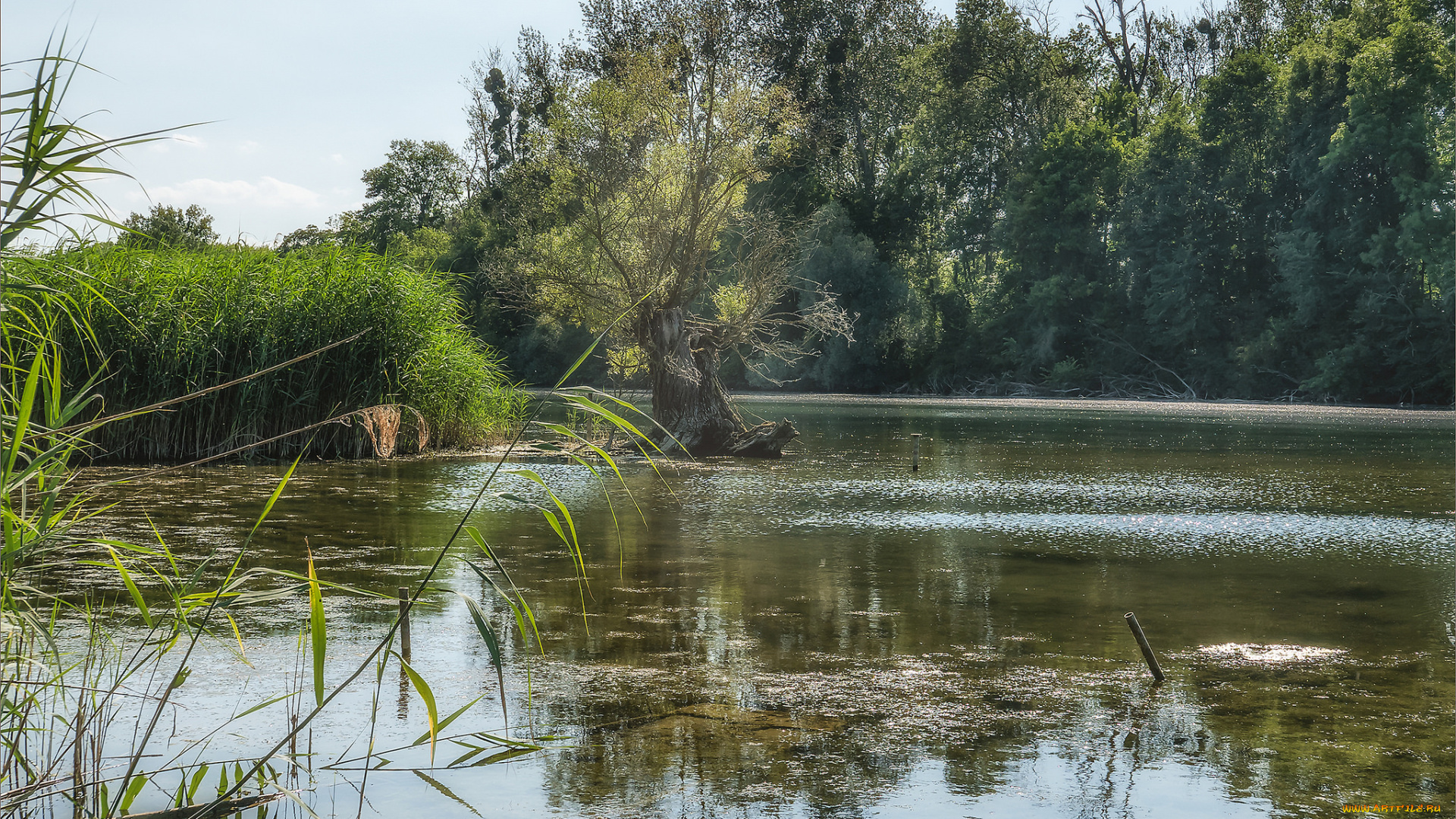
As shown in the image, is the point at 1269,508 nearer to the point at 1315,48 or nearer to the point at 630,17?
the point at 1315,48

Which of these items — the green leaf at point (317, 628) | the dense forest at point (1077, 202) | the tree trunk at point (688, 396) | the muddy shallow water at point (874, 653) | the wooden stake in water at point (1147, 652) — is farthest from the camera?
the dense forest at point (1077, 202)

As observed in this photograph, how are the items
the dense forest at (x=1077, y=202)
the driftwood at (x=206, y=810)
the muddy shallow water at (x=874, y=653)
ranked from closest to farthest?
the driftwood at (x=206, y=810) → the muddy shallow water at (x=874, y=653) → the dense forest at (x=1077, y=202)

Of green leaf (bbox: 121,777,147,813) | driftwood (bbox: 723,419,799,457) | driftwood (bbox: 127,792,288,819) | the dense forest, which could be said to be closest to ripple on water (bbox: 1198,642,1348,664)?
driftwood (bbox: 127,792,288,819)

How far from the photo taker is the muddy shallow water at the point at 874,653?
4918mm

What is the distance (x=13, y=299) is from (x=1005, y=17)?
198 feet

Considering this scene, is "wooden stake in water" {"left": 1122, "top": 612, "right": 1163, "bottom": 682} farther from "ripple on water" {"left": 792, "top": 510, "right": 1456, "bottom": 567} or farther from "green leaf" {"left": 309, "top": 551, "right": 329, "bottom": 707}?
"ripple on water" {"left": 792, "top": 510, "right": 1456, "bottom": 567}

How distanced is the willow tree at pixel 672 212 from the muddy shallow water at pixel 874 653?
8334 millimetres

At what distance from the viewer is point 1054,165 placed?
56594 mm

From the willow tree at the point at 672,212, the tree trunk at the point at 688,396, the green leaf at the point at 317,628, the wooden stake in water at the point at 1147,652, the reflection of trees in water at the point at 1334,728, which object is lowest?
the reflection of trees in water at the point at 1334,728

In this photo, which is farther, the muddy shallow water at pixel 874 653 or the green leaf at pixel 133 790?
the muddy shallow water at pixel 874 653

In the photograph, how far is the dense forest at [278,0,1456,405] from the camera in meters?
45.3

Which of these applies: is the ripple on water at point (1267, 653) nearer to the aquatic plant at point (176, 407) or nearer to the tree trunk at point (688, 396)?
the aquatic plant at point (176, 407)

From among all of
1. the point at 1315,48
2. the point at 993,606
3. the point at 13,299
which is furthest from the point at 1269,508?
the point at 1315,48

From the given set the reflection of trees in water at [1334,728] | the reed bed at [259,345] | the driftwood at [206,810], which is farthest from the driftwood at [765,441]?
the driftwood at [206,810]
